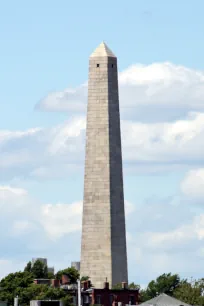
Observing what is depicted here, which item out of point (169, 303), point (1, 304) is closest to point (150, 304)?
point (169, 303)

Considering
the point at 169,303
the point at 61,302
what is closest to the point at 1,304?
the point at 61,302

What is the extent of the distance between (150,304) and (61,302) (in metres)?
13.4

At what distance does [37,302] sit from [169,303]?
62.5ft

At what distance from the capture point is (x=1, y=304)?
190 metres

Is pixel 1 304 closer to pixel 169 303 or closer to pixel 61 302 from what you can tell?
pixel 61 302

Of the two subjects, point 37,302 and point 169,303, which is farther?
point 169,303

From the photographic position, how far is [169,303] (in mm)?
198750

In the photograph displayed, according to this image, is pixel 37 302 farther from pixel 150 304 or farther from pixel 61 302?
pixel 150 304

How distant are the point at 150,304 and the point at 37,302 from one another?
1805 centimetres

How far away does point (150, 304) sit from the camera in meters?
199

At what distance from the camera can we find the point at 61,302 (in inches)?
7416

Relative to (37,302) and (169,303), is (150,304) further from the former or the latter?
(37,302)

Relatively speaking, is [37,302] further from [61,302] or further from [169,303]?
[169,303]

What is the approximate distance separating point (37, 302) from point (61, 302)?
4.72m
